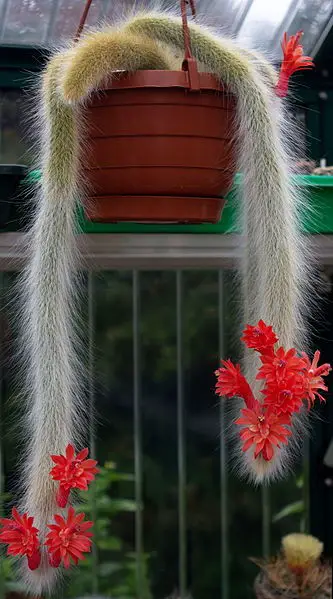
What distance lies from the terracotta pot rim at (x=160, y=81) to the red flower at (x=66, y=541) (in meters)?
0.45

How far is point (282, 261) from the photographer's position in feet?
3.06

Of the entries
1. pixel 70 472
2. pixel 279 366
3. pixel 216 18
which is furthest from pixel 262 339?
pixel 216 18

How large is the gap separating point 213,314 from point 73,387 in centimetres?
115

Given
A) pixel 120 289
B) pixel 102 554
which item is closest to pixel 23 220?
pixel 120 289

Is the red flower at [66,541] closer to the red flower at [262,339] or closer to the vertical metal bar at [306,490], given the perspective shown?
the red flower at [262,339]

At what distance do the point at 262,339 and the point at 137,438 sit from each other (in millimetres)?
1203

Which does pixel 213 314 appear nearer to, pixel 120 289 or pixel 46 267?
pixel 120 289

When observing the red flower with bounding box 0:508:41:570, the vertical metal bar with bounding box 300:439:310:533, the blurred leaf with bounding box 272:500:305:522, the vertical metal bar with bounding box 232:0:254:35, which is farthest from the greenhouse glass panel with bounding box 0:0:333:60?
the red flower with bounding box 0:508:41:570

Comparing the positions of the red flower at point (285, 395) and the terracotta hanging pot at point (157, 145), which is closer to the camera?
the red flower at point (285, 395)

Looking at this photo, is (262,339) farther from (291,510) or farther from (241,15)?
(291,510)

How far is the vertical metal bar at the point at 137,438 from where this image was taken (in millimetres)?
2025

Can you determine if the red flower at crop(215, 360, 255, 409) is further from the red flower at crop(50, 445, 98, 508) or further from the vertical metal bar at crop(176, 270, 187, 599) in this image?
the vertical metal bar at crop(176, 270, 187, 599)

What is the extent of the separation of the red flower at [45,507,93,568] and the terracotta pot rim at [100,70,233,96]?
0.45 m

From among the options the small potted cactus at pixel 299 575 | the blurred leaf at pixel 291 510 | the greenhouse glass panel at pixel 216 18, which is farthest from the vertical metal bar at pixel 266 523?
the greenhouse glass panel at pixel 216 18
